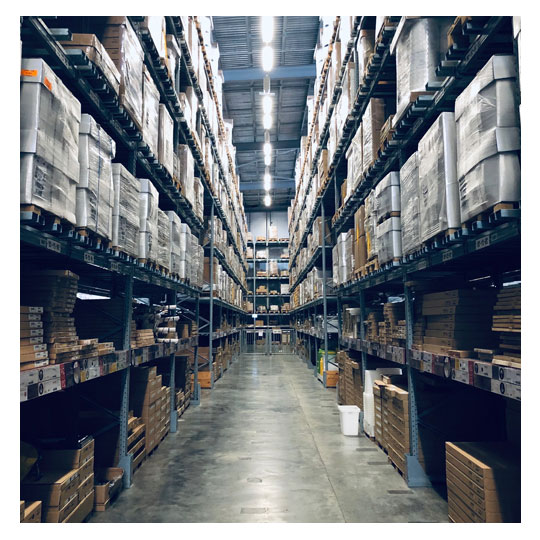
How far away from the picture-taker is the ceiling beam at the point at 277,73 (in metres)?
14.1

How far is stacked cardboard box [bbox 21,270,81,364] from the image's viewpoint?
3.00 m

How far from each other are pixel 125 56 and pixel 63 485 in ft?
11.7

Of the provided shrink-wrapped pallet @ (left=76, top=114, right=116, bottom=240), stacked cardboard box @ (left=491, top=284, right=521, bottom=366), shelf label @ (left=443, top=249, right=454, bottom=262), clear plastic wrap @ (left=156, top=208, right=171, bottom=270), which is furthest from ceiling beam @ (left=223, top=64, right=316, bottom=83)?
stacked cardboard box @ (left=491, top=284, right=521, bottom=366)

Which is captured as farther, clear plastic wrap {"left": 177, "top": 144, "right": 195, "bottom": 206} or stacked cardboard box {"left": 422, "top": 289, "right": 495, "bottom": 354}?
clear plastic wrap {"left": 177, "top": 144, "right": 195, "bottom": 206}

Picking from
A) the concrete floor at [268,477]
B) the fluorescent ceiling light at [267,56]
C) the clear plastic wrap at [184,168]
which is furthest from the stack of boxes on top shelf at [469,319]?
the fluorescent ceiling light at [267,56]

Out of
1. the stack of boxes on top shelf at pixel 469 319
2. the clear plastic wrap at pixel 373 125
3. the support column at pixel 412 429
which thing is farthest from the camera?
the clear plastic wrap at pixel 373 125

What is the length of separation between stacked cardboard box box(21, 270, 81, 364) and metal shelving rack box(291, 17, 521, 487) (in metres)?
2.76

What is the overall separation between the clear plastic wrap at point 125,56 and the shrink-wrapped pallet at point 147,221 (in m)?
0.66

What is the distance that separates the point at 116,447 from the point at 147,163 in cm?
301

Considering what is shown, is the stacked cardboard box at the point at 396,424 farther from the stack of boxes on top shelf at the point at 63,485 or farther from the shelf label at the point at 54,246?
the shelf label at the point at 54,246

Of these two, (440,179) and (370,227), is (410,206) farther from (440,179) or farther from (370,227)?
(370,227)

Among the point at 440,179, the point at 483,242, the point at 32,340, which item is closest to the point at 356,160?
the point at 440,179

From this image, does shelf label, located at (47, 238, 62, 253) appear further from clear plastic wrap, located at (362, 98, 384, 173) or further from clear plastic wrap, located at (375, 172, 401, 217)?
clear plastic wrap, located at (362, 98, 384, 173)
